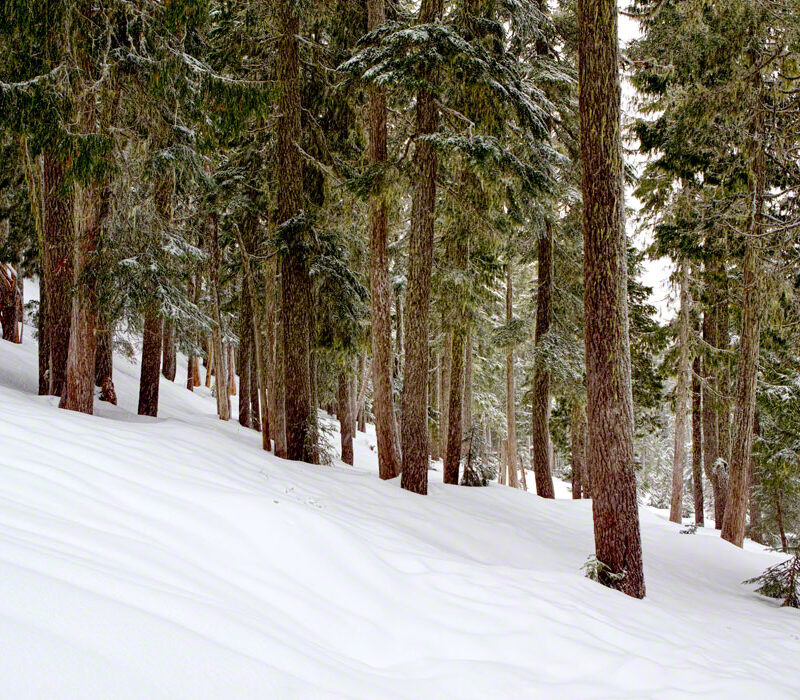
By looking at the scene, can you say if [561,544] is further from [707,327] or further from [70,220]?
[707,327]

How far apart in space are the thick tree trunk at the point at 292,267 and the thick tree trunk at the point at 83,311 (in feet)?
9.71

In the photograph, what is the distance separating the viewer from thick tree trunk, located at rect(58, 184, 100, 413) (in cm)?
714

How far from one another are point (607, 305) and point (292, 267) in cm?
562

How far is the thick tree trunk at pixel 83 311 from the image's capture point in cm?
714

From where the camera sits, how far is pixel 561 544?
25.0 ft

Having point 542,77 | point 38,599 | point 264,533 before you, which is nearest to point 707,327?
point 542,77

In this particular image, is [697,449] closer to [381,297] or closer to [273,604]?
[381,297]

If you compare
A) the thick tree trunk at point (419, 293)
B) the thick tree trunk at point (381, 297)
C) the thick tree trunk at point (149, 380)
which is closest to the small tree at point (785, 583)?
the thick tree trunk at point (419, 293)

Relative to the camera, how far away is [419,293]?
28.0ft

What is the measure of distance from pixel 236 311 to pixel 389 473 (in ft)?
37.8

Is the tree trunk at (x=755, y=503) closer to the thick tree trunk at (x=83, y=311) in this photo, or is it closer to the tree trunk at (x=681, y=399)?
the tree trunk at (x=681, y=399)

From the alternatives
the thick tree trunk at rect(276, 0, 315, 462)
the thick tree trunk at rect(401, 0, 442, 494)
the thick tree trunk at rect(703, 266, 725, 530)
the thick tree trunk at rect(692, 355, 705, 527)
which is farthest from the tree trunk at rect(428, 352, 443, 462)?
the thick tree trunk at rect(401, 0, 442, 494)

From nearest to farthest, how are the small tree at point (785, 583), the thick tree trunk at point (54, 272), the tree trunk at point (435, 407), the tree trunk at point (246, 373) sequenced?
1. the small tree at point (785, 583)
2. the thick tree trunk at point (54, 272)
3. the tree trunk at point (246, 373)
4. the tree trunk at point (435, 407)

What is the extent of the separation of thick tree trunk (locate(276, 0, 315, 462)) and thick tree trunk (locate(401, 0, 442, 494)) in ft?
6.34
